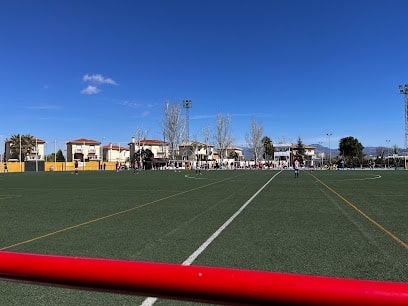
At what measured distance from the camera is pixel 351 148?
328 feet

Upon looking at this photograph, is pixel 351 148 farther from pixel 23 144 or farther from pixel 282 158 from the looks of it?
pixel 23 144

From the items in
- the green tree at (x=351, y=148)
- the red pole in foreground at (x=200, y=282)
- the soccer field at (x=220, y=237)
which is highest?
the green tree at (x=351, y=148)

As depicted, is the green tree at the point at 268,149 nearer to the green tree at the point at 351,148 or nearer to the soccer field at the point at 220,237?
the green tree at the point at 351,148

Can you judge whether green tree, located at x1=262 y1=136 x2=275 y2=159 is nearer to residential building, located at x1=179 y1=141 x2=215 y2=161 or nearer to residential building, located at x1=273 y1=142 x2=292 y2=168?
residential building, located at x1=179 y1=141 x2=215 y2=161

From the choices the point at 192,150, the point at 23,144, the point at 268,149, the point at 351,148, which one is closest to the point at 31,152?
the point at 23,144

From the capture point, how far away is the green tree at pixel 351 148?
327 feet

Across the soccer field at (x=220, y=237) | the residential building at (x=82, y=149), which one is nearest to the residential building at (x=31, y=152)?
the residential building at (x=82, y=149)

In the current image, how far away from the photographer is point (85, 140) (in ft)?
442

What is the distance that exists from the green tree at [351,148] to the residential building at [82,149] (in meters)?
78.6

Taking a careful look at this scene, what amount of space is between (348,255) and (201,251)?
99.7 inches

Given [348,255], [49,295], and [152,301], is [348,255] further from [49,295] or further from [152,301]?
[49,295]

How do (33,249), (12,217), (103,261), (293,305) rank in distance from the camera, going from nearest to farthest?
(293,305) < (103,261) < (33,249) < (12,217)

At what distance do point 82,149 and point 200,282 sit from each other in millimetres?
133358

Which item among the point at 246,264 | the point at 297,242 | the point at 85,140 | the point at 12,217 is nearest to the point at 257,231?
the point at 297,242
